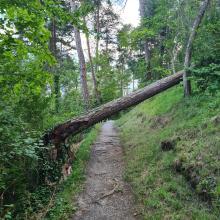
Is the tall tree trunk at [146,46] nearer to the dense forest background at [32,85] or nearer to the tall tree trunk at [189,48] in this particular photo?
the dense forest background at [32,85]

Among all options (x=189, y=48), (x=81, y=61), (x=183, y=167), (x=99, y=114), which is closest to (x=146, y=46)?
(x=81, y=61)

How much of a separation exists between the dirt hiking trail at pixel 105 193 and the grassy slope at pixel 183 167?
0.29 meters

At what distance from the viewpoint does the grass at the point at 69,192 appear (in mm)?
5597

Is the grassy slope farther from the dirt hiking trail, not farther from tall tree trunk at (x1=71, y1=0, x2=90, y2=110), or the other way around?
tall tree trunk at (x1=71, y1=0, x2=90, y2=110)

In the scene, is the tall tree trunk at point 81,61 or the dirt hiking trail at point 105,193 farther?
the tall tree trunk at point 81,61

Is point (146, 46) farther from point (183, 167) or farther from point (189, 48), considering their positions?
point (183, 167)

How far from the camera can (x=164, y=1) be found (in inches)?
577

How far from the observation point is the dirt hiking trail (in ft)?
18.6

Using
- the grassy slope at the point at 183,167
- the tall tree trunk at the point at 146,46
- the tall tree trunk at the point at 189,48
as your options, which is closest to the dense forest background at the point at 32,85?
the tall tree trunk at the point at 189,48

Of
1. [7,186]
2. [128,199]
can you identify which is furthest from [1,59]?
[128,199]

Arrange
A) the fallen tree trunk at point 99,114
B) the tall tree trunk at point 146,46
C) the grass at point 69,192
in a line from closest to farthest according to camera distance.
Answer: the grass at point 69,192
the fallen tree trunk at point 99,114
the tall tree trunk at point 146,46

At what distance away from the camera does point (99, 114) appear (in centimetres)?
974

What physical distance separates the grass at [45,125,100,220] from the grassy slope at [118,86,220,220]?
53.6 inches

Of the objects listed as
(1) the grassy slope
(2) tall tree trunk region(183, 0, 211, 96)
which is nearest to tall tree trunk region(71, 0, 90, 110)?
(1) the grassy slope
